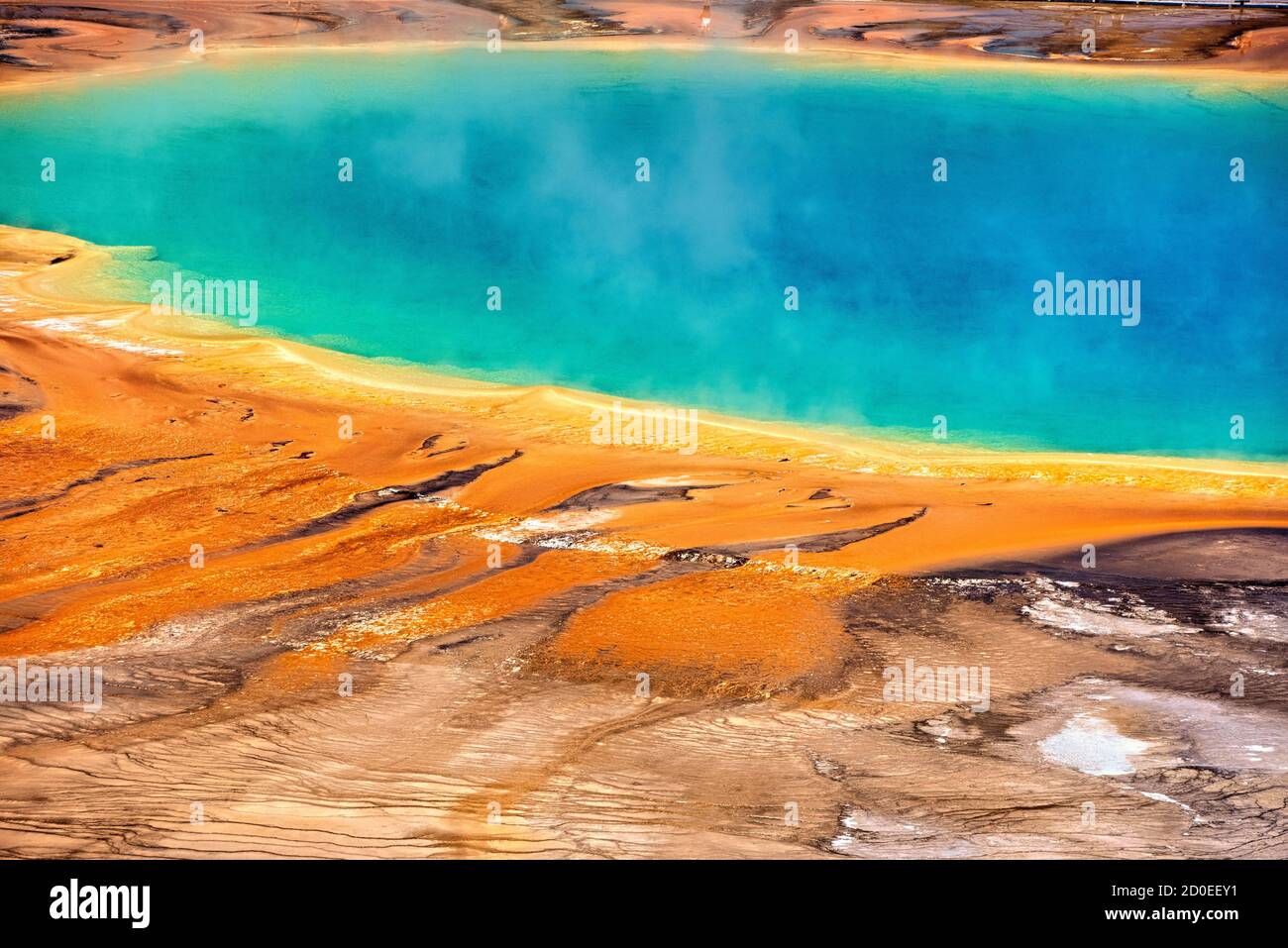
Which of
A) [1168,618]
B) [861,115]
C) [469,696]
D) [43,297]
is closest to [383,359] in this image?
[43,297]

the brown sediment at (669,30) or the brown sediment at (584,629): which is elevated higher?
the brown sediment at (669,30)

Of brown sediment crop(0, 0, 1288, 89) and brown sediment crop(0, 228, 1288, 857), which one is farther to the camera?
brown sediment crop(0, 0, 1288, 89)

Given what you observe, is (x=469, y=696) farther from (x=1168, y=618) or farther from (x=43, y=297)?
(x=43, y=297)

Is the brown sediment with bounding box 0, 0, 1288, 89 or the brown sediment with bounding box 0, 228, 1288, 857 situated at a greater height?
the brown sediment with bounding box 0, 0, 1288, 89

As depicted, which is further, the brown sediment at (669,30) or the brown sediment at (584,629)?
the brown sediment at (669,30)
